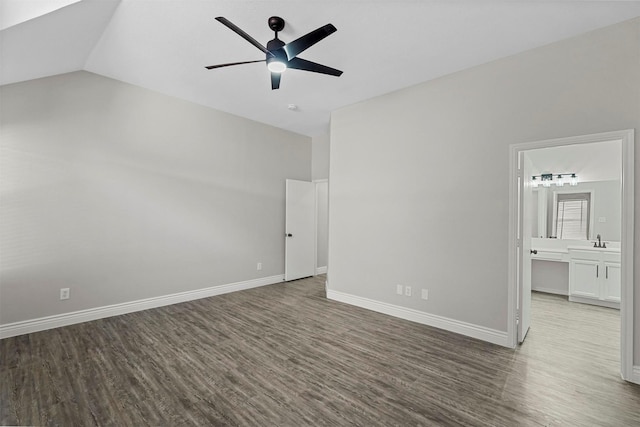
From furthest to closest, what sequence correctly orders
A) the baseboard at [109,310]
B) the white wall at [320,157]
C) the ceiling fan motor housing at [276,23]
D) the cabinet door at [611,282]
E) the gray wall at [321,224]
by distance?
1. the gray wall at [321,224]
2. the white wall at [320,157]
3. the cabinet door at [611,282]
4. the baseboard at [109,310]
5. the ceiling fan motor housing at [276,23]

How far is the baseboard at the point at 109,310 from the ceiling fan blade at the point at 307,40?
3.67 metres

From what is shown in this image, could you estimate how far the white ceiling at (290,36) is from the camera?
7.39 feet

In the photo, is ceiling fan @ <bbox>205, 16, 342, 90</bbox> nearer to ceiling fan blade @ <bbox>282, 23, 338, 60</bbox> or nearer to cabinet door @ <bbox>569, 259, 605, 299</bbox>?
ceiling fan blade @ <bbox>282, 23, 338, 60</bbox>

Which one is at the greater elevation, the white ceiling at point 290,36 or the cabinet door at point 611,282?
the white ceiling at point 290,36

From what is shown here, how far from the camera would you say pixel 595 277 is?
13.4ft

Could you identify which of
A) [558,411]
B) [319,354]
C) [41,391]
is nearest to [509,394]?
[558,411]

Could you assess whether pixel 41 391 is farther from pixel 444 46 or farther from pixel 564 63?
pixel 564 63

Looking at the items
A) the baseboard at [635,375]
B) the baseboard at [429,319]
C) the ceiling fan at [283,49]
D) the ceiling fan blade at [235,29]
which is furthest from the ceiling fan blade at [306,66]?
the baseboard at [635,375]

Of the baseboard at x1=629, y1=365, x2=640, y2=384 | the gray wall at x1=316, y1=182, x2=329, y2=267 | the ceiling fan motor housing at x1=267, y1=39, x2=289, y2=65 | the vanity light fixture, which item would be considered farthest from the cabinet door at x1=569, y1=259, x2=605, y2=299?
the ceiling fan motor housing at x1=267, y1=39, x2=289, y2=65

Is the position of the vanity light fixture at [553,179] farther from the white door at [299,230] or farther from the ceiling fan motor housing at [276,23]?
the ceiling fan motor housing at [276,23]

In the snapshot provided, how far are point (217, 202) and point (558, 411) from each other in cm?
458

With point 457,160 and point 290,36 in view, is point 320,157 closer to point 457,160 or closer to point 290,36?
point 457,160

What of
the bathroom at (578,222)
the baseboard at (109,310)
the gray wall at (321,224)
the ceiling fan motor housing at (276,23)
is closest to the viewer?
the ceiling fan motor housing at (276,23)

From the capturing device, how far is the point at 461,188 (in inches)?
127
